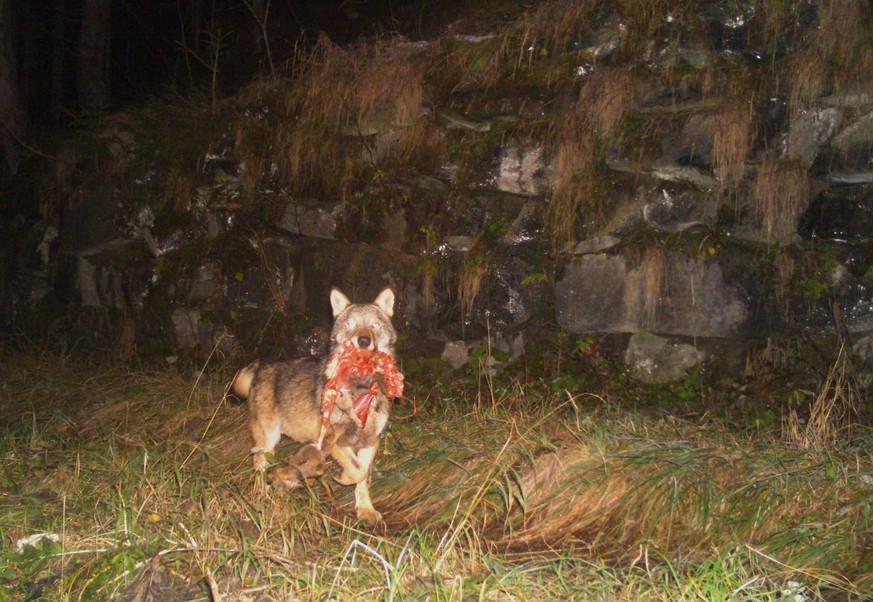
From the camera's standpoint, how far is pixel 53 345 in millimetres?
9148

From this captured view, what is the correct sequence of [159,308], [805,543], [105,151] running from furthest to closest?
[105,151] < [159,308] < [805,543]

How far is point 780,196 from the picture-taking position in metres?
6.33

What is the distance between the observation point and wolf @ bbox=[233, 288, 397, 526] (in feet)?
15.8

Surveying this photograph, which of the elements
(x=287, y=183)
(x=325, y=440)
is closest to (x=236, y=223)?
(x=287, y=183)

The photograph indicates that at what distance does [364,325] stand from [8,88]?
30.3 ft

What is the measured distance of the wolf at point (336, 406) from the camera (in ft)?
15.8

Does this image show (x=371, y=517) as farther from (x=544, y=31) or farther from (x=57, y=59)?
(x=57, y=59)

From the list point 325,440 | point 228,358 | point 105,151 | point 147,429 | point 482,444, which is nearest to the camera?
point 325,440

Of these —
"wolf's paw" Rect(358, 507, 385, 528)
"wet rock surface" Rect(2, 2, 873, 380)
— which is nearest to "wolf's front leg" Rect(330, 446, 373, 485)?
"wolf's paw" Rect(358, 507, 385, 528)

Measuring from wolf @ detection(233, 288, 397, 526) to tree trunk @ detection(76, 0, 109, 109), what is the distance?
8916 mm

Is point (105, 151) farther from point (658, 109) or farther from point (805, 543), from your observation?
point (805, 543)

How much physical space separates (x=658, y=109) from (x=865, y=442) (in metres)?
3.21

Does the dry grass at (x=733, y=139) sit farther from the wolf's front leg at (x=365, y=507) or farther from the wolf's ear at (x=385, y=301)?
the wolf's front leg at (x=365, y=507)

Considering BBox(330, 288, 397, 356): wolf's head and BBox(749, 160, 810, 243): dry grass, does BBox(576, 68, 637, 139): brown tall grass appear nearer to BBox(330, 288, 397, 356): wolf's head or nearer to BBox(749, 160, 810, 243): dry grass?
BBox(749, 160, 810, 243): dry grass
